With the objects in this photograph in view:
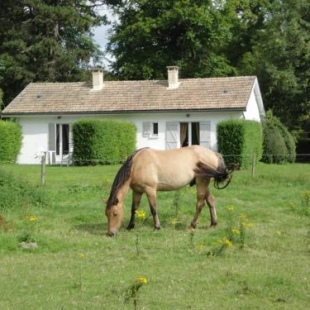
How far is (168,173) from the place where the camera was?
1382cm

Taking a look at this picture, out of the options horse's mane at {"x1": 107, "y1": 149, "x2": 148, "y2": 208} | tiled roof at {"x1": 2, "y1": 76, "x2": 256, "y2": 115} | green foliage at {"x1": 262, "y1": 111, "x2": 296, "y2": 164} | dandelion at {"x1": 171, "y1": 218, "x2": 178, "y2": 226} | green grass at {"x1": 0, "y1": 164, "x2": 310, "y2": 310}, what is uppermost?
tiled roof at {"x1": 2, "y1": 76, "x2": 256, "y2": 115}

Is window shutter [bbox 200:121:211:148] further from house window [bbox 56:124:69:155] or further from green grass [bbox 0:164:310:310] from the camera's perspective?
green grass [bbox 0:164:310:310]

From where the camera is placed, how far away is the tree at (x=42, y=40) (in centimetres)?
4697

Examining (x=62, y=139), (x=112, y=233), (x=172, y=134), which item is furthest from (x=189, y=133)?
(x=112, y=233)

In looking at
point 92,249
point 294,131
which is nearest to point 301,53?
point 294,131

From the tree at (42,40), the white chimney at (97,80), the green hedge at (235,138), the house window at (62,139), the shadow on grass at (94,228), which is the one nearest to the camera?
the shadow on grass at (94,228)

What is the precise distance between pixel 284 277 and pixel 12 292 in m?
3.43

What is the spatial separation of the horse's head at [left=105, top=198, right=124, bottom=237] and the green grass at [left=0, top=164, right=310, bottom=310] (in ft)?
0.63

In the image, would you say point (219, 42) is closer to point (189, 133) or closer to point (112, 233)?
point (189, 133)

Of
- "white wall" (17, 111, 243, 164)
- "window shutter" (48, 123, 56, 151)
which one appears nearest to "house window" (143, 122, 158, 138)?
"white wall" (17, 111, 243, 164)

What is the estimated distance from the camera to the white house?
35.8 m

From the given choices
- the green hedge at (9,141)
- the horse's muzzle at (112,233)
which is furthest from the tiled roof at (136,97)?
the horse's muzzle at (112,233)

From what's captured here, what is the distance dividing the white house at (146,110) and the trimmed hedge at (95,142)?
399 centimetres

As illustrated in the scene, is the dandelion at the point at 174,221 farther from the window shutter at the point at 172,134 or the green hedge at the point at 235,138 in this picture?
the window shutter at the point at 172,134
